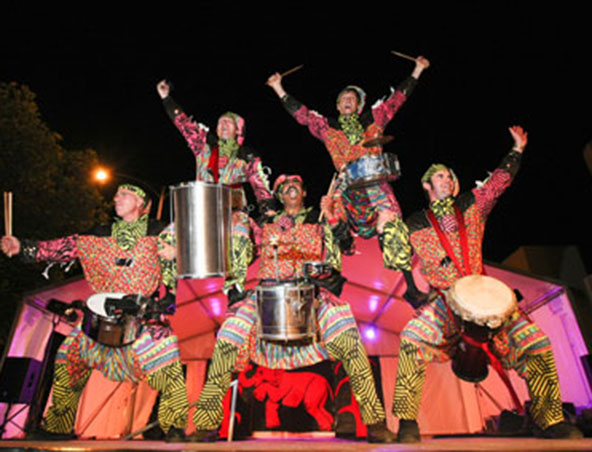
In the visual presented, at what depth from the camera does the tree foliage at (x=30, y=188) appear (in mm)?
8562

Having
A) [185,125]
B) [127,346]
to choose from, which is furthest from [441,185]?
[127,346]

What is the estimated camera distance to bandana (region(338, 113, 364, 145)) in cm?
477

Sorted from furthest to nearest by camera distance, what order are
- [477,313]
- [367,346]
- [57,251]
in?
[367,346] < [57,251] < [477,313]

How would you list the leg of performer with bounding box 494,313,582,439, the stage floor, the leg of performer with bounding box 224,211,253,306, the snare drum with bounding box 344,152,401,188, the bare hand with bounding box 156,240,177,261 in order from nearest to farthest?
the stage floor < the leg of performer with bounding box 494,313,582,439 < the snare drum with bounding box 344,152,401,188 < the bare hand with bounding box 156,240,177,261 < the leg of performer with bounding box 224,211,253,306

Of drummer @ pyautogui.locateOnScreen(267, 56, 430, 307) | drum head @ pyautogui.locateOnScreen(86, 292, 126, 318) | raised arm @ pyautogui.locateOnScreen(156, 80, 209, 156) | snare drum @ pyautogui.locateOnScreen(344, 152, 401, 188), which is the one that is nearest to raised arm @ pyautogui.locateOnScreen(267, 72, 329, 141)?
drummer @ pyautogui.locateOnScreen(267, 56, 430, 307)

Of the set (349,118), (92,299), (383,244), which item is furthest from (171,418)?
(349,118)

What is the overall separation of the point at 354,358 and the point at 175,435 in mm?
1604

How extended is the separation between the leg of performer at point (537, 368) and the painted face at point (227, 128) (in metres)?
3.20

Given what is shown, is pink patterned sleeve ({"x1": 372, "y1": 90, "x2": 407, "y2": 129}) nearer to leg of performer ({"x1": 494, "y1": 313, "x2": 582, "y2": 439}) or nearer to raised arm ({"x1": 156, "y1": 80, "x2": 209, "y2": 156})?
raised arm ({"x1": 156, "y1": 80, "x2": 209, "y2": 156})

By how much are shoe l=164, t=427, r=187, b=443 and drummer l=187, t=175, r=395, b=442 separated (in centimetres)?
15

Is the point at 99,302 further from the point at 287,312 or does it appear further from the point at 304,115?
the point at 304,115

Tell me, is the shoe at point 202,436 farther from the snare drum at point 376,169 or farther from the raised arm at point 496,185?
the raised arm at point 496,185

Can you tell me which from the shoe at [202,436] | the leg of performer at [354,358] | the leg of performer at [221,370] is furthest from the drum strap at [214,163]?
the shoe at [202,436]

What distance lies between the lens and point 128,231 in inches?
171
